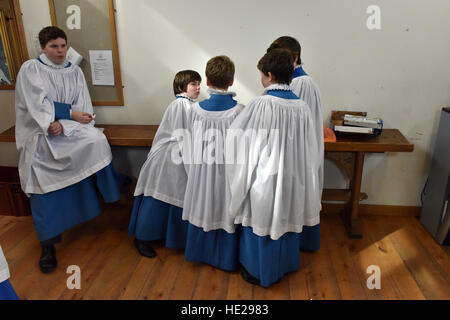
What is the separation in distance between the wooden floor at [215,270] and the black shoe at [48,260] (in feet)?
0.14

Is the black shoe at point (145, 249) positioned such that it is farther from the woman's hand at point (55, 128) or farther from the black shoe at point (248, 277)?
the woman's hand at point (55, 128)

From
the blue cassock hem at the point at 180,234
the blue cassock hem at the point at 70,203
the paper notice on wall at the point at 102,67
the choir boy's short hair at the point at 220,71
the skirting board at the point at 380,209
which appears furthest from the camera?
the skirting board at the point at 380,209

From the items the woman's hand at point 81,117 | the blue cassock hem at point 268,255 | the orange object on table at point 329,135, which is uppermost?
the woman's hand at point 81,117

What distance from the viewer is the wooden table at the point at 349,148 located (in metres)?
2.80

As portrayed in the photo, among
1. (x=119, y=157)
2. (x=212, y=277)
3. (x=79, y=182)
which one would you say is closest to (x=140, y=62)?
(x=119, y=157)

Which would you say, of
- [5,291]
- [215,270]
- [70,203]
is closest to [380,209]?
[215,270]

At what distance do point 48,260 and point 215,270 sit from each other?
44.1 inches

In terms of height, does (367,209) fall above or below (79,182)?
below

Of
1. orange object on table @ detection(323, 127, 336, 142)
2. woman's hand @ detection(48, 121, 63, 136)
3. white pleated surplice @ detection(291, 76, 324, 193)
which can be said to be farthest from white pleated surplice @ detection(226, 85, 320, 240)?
woman's hand @ detection(48, 121, 63, 136)

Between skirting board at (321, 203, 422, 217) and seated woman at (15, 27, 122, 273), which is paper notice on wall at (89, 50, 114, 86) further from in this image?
skirting board at (321, 203, 422, 217)

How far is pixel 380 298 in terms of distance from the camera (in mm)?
2338

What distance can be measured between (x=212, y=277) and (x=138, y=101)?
5.19 ft

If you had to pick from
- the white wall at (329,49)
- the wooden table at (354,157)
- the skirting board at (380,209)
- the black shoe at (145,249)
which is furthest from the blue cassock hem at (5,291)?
the skirting board at (380,209)

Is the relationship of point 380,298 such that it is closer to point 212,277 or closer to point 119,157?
point 212,277
